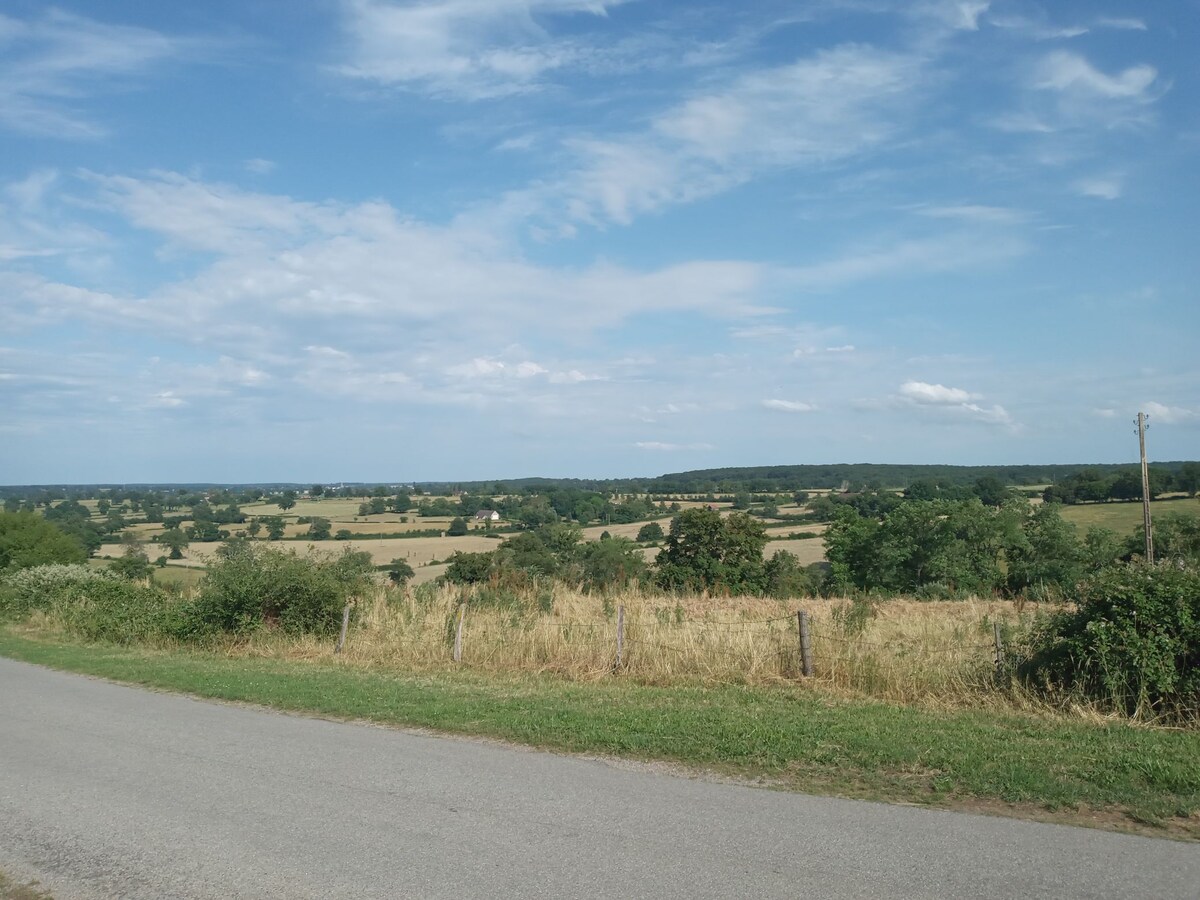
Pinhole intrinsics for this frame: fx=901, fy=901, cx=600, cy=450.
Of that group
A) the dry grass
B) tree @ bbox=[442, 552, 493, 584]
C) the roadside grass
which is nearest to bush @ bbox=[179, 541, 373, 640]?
the dry grass

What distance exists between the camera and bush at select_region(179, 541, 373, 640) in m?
19.7

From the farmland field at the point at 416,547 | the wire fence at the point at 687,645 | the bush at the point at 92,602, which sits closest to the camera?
the wire fence at the point at 687,645

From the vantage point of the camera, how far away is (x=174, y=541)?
61.6 metres

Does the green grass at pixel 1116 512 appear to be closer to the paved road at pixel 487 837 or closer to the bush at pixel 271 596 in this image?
the bush at pixel 271 596

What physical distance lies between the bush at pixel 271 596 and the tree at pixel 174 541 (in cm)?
4090

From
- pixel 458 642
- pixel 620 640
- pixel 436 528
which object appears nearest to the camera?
pixel 620 640

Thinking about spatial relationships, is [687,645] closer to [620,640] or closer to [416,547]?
[620,640]

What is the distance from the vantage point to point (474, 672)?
1494 centimetres

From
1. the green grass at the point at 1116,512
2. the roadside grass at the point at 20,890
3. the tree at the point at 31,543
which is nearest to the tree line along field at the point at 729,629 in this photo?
the tree at the point at 31,543

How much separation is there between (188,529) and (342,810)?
229 ft

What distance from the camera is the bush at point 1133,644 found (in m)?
10.1

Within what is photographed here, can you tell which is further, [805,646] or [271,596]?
[271,596]

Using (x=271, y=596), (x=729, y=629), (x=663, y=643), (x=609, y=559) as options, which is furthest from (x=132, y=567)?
(x=729, y=629)

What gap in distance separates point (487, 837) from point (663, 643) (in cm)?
814
